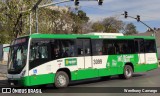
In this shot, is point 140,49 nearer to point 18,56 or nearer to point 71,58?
point 71,58

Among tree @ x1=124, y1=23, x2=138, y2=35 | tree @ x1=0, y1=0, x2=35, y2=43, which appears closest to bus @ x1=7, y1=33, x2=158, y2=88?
tree @ x1=0, y1=0, x2=35, y2=43

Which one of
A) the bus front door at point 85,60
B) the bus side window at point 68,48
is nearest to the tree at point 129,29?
the bus front door at point 85,60

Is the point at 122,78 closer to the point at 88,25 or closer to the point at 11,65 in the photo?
the point at 11,65

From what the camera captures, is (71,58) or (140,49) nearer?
(71,58)

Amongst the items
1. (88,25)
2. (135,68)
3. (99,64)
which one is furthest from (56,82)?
(88,25)

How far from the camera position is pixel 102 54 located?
786 inches

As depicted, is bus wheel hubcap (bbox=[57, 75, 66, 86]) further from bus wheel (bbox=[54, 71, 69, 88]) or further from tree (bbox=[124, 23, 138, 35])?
tree (bbox=[124, 23, 138, 35])

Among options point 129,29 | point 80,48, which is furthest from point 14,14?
point 129,29

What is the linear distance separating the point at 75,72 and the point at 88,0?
8726mm

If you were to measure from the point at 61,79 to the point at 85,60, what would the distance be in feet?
6.91

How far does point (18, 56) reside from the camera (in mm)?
Result: 16562

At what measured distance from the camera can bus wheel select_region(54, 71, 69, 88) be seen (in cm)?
1716

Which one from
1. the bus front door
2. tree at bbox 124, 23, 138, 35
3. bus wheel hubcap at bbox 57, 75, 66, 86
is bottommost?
bus wheel hubcap at bbox 57, 75, 66, 86

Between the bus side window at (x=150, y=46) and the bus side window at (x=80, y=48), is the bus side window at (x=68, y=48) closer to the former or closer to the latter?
the bus side window at (x=80, y=48)
